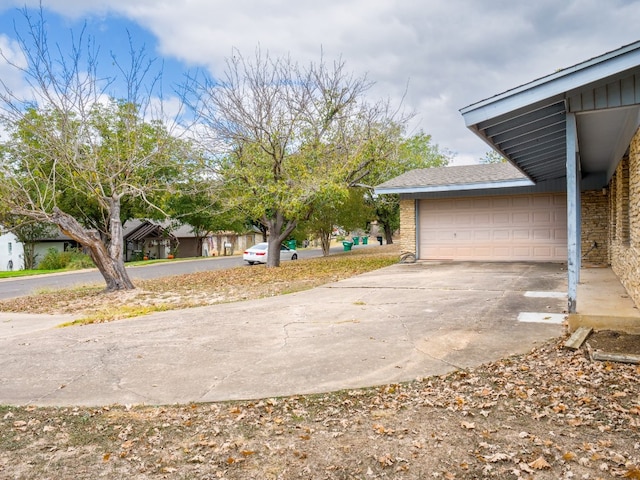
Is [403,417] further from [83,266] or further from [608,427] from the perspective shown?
[83,266]

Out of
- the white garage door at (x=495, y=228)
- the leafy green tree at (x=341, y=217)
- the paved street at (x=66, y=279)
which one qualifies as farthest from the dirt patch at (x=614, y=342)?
the leafy green tree at (x=341, y=217)

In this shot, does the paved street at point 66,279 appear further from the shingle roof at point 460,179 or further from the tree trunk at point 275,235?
the shingle roof at point 460,179

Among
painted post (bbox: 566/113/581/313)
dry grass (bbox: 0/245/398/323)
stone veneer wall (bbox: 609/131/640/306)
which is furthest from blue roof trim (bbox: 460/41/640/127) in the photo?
dry grass (bbox: 0/245/398/323)

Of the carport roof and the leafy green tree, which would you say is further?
the leafy green tree

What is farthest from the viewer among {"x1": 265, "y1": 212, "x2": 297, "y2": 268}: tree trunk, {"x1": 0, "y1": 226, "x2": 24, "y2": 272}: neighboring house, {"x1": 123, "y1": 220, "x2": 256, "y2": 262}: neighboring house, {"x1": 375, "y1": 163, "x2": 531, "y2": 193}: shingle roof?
{"x1": 123, "y1": 220, "x2": 256, "y2": 262}: neighboring house

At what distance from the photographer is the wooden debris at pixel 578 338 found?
199 inches

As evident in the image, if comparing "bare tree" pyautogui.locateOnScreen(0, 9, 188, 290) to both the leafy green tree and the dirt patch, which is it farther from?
the leafy green tree

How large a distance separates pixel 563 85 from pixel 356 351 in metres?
3.86

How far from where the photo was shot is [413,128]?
1814 centimetres

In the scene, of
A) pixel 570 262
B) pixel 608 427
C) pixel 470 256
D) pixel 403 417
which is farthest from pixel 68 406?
pixel 470 256

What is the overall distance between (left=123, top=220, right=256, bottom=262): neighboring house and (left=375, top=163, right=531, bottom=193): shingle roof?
24.0 metres

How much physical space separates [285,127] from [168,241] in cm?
2954

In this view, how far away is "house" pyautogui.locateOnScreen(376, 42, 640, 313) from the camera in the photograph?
5.61 meters

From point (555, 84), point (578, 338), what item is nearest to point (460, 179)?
point (555, 84)
